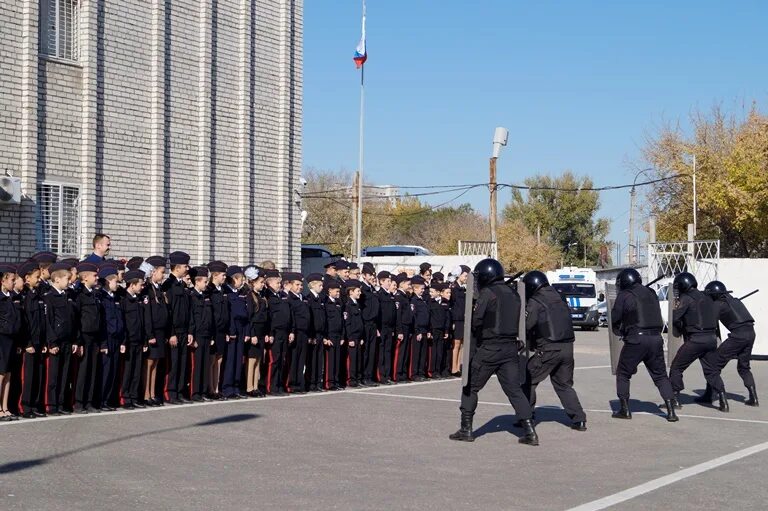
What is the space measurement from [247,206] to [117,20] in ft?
16.7

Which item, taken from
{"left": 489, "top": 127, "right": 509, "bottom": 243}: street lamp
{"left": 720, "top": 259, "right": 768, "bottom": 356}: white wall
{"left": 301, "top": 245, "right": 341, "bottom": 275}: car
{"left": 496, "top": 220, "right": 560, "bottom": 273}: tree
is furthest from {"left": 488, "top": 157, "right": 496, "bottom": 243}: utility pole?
{"left": 496, "top": 220, "right": 560, "bottom": 273}: tree

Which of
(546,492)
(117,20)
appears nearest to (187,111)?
(117,20)

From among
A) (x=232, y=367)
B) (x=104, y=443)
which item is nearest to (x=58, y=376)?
(x=104, y=443)

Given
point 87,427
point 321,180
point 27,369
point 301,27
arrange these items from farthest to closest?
point 321,180 < point 301,27 < point 27,369 < point 87,427

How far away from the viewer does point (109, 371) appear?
46.6 feet

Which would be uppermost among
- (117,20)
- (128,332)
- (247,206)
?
(117,20)

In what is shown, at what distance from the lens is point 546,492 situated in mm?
9234

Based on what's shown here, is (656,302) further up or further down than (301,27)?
further down

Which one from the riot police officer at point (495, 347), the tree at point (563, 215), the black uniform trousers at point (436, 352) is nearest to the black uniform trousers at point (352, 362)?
the black uniform trousers at point (436, 352)

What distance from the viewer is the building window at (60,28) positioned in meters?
19.5

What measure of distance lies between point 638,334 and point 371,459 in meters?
4.96

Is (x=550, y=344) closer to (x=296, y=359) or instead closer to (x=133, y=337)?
(x=296, y=359)

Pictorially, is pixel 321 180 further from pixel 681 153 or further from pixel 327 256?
pixel 327 256

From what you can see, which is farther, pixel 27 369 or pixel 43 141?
pixel 43 141
